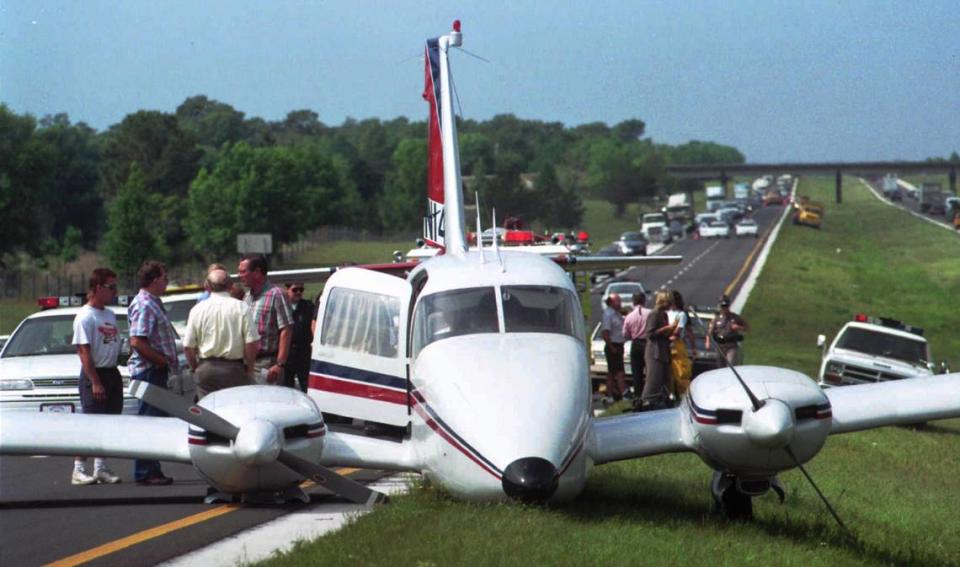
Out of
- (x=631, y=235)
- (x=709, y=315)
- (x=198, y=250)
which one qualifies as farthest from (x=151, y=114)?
(x=709, y=315)

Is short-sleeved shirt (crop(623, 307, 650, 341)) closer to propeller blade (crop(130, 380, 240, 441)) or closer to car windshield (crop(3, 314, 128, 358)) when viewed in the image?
car windshield (crop(3, 314, 128, 358))

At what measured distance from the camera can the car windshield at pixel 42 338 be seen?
19578mm

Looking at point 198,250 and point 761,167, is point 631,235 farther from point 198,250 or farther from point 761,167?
point 761,167

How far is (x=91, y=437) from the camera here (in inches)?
461

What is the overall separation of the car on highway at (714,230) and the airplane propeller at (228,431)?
11062cm

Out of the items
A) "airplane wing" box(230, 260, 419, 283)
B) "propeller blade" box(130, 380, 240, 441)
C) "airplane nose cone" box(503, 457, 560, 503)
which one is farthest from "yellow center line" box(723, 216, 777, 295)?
"airplane nose cone" box(503, 457, 560, 503)

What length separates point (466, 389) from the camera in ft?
36.1

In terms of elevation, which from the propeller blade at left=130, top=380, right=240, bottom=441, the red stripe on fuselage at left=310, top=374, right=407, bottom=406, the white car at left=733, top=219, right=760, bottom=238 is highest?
the propeller blade at left=130, top=380, right=240, bottom=441

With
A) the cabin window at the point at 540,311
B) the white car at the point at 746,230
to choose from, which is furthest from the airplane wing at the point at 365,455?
the white car at the point at 746,230

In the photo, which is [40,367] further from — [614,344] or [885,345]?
[885,345]

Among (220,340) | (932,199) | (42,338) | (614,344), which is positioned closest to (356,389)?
(220,340)

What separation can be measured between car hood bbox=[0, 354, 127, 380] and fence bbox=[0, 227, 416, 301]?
35614 mm

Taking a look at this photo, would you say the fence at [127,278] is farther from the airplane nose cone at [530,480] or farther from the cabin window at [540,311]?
the airplane nose cone at [530,480]

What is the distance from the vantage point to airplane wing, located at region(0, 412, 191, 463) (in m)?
11.5
